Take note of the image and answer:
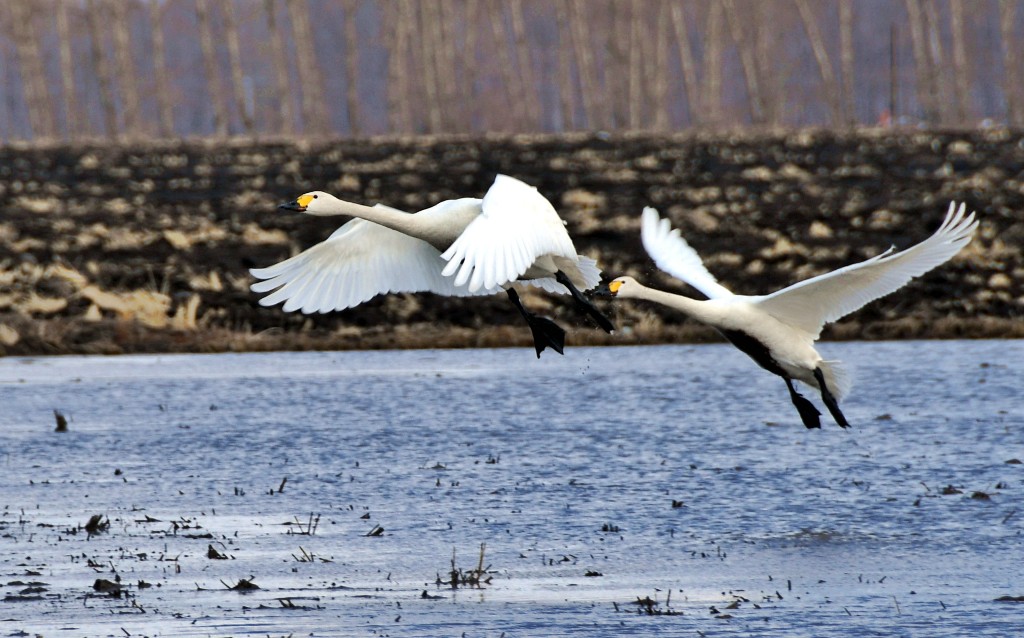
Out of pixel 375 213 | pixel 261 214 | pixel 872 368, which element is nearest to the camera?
pixel 375 213

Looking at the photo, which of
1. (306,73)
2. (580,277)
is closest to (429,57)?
(306,73)

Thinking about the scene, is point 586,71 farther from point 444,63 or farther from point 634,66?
point 444,63

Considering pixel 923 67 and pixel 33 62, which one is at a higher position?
pixel 923 67

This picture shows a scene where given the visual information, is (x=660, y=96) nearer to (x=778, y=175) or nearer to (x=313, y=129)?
(x=313, y=129)

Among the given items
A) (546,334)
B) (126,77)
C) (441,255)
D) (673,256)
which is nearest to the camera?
(441,255)

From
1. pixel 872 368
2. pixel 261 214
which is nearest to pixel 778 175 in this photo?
pixel 261 214

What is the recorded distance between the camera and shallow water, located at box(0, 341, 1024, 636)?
8.71 meters

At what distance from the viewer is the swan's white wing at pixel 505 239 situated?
8930 millimetres

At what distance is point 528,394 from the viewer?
1956cm

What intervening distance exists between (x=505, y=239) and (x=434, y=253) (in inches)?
84.9

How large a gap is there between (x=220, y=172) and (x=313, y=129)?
3333cm

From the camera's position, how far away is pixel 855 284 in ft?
36.6

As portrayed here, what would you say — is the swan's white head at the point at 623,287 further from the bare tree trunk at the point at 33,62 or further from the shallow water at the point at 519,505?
the bare tree trunk at the point at 33,62

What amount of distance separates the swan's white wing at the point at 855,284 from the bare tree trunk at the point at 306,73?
50.9 metres
